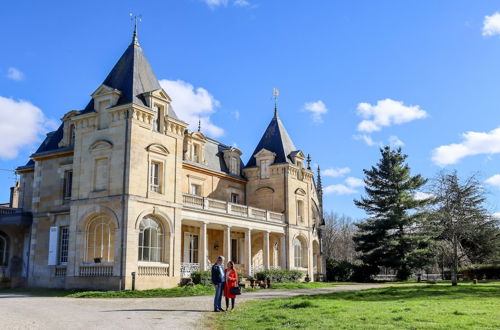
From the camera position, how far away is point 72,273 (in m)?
25.6

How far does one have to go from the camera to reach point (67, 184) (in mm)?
29172

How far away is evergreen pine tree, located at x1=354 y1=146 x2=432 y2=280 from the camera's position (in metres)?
42.5

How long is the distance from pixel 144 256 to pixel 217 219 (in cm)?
616

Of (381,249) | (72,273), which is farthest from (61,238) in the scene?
(381,249)

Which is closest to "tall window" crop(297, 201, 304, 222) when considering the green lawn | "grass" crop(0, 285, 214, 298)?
"grass" crop(0, 285, 214, 298)

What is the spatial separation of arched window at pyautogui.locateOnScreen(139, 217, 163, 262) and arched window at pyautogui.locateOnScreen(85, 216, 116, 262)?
58.5 inches

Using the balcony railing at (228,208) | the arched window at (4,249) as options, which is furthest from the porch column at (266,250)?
the arched window at (4,249)

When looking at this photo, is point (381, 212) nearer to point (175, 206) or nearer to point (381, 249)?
point (381, 249)

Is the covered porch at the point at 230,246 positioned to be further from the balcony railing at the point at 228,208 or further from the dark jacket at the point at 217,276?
the dark jacket at the point at 217,276

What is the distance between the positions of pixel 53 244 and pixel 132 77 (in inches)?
395

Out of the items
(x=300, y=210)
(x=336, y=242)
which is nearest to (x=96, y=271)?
(x=300, y=210)

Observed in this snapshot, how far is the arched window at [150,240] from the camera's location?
85.4 ft

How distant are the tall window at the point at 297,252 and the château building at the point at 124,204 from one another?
3.09 metres

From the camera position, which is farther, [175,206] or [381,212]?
[381,212]
